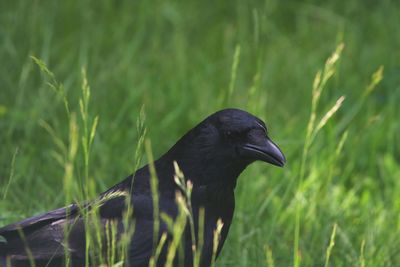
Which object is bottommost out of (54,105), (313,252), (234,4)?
(313,252)

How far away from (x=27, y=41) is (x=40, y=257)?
2.60 metres

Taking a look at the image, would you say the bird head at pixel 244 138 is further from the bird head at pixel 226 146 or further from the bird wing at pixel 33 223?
the bird wing at pixel 33 223

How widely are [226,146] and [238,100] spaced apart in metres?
2.16

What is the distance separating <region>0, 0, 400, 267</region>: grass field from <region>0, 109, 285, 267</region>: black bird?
31 centimetres

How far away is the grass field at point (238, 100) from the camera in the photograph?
5.06 meters

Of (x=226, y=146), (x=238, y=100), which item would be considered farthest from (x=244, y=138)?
(x=238, y=100)

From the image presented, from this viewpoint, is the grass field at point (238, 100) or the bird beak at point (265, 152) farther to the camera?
the grass field at point (238, 100)

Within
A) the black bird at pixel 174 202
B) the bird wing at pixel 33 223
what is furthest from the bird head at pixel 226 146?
the bird wing at pixel 33 223

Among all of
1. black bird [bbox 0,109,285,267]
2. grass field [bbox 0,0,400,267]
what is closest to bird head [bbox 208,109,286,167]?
black bird [bbox 0,109,285,267]

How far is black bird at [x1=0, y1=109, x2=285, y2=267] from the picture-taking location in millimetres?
4227

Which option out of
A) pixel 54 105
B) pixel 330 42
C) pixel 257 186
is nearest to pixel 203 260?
pixel 257 186

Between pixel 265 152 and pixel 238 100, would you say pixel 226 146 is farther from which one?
pixel 238 100

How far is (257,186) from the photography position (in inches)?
217

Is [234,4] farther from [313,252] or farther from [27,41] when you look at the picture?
[313,252]
